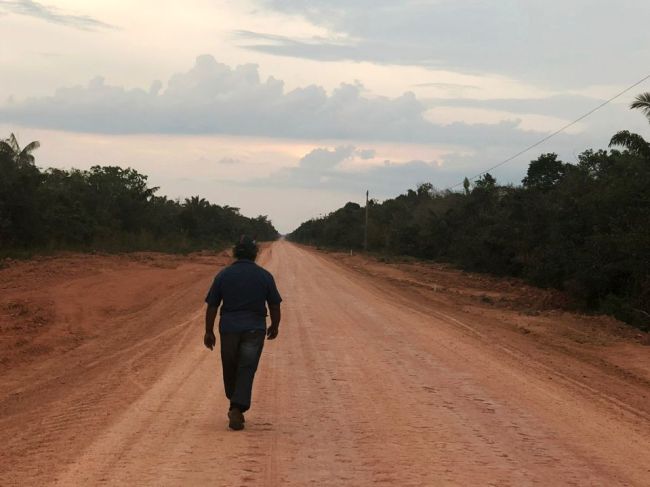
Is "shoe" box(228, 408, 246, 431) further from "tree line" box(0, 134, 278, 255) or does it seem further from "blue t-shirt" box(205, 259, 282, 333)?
"tree line" box(0, 134, 278, 255)

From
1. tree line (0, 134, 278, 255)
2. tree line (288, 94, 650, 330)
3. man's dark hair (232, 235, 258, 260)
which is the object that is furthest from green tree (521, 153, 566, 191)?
man's dark hair (232, 235, 258, 260)

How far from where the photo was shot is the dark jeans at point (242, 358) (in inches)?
263

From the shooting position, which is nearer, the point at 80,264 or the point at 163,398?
the point at 163,398

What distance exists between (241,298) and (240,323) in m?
0.24

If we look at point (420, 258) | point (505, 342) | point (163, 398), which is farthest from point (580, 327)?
point (420, 258)

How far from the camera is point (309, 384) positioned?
30.0 ft

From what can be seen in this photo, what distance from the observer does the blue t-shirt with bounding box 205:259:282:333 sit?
22.1ft

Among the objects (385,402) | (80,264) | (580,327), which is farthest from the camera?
(80,264)

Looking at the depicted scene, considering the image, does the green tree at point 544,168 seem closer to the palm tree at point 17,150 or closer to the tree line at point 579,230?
the tree line at point 579,230

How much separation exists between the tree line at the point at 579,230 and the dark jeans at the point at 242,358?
14522mm

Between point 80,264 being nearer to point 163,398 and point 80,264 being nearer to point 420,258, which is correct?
point 163,398

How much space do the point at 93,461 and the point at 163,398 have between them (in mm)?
2528

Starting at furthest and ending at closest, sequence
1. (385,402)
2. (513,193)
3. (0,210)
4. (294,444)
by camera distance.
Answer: (513,193)
(0,210)
(385,402)
(294,444)

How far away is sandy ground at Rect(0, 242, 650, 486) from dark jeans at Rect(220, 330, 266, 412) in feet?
1.18
